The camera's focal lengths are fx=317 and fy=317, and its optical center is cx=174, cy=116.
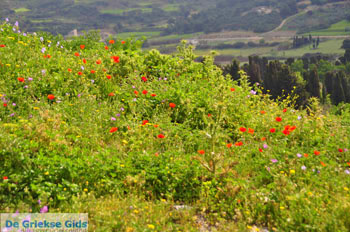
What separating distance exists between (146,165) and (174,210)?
2.89ft

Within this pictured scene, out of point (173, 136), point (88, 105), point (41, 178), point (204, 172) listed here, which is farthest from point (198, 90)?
point (41, 178)

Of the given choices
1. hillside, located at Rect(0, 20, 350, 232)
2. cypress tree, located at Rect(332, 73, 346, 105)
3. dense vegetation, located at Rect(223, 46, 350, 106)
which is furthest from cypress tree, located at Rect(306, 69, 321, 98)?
hillside, located at Rect(0, 20, 350, 232)

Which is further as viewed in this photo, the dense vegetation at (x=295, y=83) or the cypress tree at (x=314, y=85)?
the cypress tree at (x=314, y=85)

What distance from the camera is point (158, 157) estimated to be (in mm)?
5105

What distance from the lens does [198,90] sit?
7754 mm

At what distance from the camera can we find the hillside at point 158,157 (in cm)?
414

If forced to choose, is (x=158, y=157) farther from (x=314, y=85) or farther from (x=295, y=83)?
(x=314, y=85)

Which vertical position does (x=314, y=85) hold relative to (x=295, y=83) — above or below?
below

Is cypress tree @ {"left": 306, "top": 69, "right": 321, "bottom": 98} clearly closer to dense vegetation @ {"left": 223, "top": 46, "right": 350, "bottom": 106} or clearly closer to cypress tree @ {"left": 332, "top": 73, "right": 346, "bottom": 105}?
dense vegetation @ {"left": 223, "top": 46, "right": 350, "bottom": 106}

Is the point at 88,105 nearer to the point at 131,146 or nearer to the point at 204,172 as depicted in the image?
the point at 131,146

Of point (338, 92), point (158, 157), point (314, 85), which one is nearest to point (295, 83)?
point (314, 85)

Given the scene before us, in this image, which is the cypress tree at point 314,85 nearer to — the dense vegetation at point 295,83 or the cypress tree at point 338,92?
the dense vegetation at point 295,83

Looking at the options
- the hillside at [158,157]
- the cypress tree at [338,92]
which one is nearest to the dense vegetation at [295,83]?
the cypress tree at [338,92]

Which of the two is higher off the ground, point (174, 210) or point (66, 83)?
point (66, 83)
